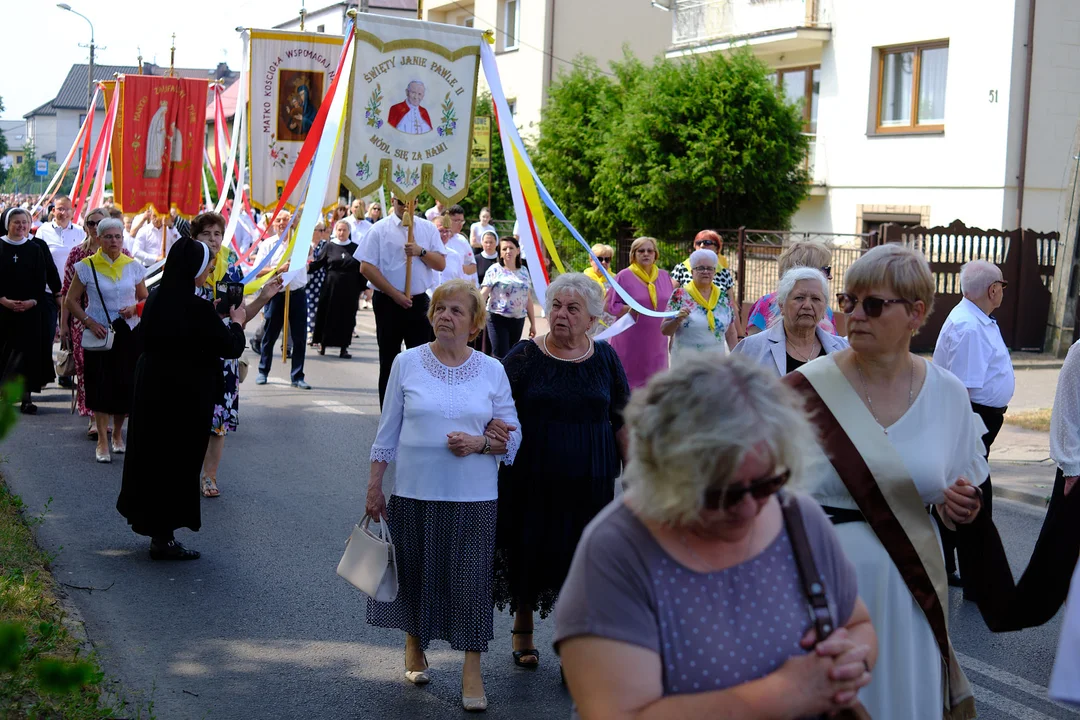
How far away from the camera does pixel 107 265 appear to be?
1017 centimetres

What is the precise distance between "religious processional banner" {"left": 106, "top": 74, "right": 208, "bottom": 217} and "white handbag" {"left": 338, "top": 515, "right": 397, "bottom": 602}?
11.6 meters

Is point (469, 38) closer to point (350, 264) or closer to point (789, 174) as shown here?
point (350, 264)

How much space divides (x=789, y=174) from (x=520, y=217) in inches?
589

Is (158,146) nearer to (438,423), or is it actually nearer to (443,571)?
(438,423)

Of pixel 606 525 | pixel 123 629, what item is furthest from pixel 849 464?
pixel 123 629

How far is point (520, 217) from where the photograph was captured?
382 inches

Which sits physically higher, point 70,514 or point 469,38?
point 469,38

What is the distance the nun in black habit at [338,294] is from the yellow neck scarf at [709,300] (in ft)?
26.4

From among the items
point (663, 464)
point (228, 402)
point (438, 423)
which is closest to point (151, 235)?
point (228, 402)

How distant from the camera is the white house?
2188 centimetres

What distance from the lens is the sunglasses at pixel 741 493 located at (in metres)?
2.24

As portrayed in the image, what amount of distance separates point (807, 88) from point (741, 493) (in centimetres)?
2554

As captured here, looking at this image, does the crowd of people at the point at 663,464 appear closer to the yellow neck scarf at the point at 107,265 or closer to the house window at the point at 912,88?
the yellow neck scarf at the point at 107,265

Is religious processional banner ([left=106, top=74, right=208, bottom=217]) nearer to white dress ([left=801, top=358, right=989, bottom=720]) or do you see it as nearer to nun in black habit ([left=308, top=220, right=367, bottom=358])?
nun in black habit ([left=308, top=220, right=367, bottom=358])
